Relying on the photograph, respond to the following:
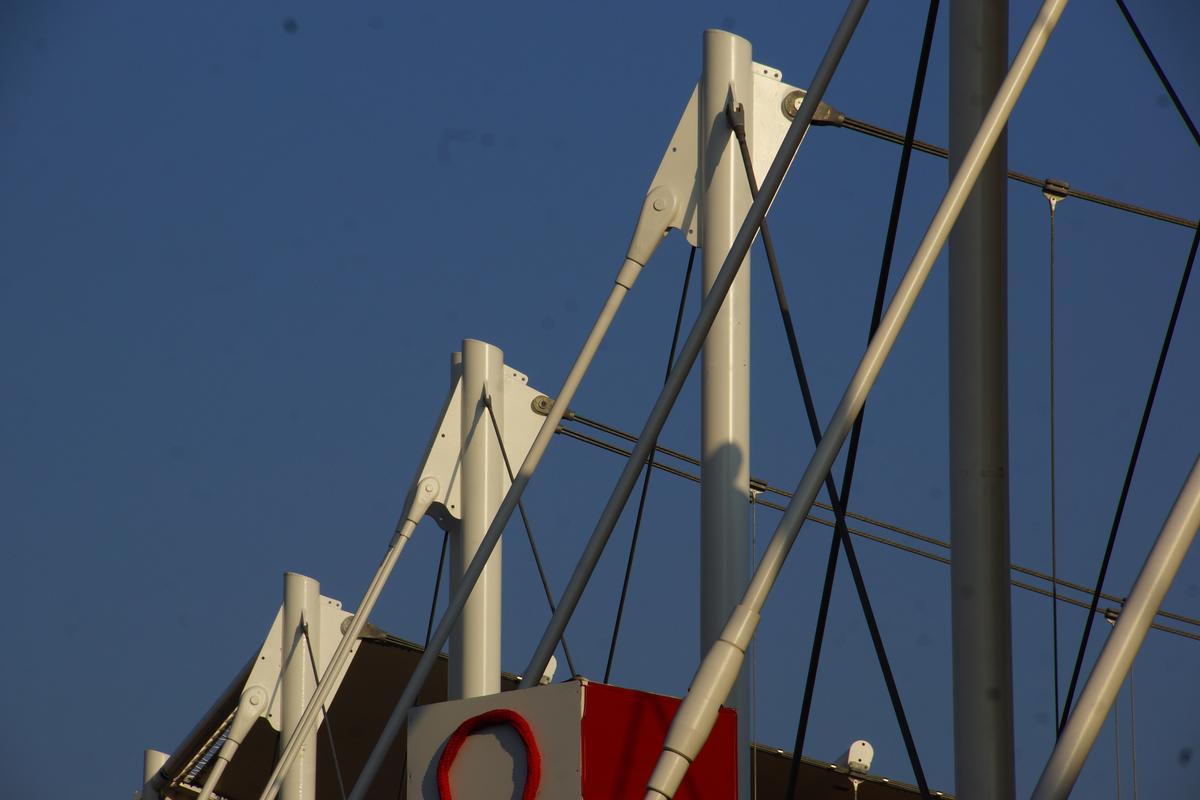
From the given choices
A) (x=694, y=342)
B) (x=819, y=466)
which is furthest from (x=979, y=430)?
(x=694, y=342)

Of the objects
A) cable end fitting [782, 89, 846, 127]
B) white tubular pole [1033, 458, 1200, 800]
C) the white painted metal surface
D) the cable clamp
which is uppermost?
the cable clamp

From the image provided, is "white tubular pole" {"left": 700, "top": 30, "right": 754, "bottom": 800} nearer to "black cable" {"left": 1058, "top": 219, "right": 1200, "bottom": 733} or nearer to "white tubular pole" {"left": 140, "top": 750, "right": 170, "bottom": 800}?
"black cable" {"left": 1058, "top": 219, "right": 1200, "bottom": 733}

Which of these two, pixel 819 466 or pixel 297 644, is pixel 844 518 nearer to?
pixel 819 466

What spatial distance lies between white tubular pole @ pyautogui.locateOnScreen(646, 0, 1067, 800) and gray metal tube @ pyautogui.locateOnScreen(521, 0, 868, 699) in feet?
3.34

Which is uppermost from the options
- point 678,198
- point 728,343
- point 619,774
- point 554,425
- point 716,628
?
point 678,198

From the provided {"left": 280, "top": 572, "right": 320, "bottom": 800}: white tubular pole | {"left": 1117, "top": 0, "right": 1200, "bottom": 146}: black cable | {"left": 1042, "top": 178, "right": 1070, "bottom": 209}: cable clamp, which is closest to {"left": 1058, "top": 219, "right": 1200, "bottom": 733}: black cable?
{"left": 1117, "top": 0, "right": 1200, "bottom": 146}: black cable

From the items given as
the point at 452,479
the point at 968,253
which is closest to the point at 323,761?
the point at 452,479

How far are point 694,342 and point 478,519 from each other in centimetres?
667

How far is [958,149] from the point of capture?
21.1 ft

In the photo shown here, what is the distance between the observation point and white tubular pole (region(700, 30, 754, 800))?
29.2 feet

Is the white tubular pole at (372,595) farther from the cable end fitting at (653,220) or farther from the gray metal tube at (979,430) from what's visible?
the gray metal tube at (979,430)

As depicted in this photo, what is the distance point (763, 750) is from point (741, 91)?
480 inches

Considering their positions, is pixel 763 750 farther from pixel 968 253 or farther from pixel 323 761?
pixel 968 253

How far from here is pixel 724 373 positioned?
363 inches
